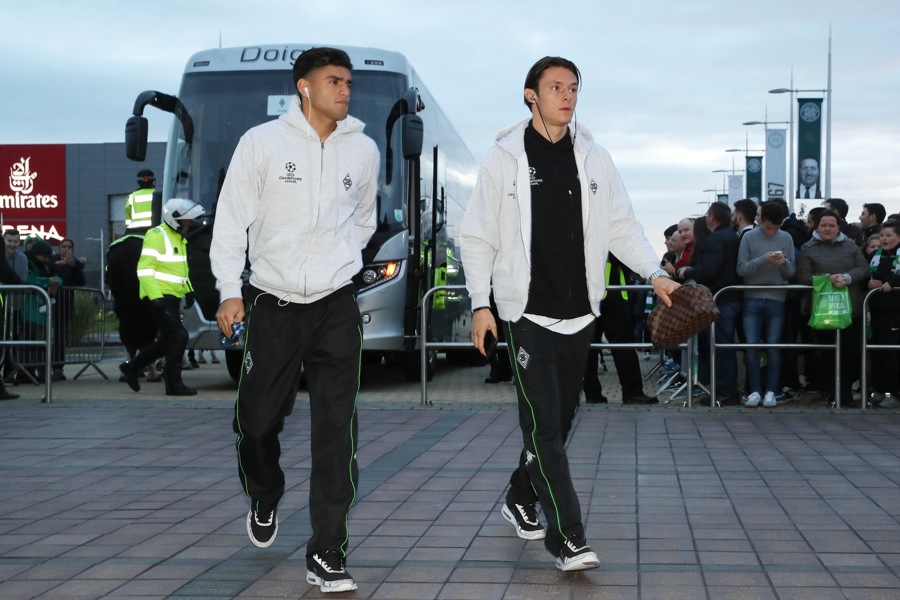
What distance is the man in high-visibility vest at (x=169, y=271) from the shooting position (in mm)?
12586

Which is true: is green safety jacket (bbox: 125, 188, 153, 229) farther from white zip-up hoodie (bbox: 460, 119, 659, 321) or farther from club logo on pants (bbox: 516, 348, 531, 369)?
club logo on pants (bbox: 516, 348, 531, 369)

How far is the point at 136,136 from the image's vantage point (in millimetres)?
13422

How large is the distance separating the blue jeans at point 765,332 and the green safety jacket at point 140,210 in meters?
6.85

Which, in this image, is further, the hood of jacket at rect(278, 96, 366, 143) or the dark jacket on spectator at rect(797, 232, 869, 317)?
the dark jacket on spectator at rect(797, 232, 869, 317)

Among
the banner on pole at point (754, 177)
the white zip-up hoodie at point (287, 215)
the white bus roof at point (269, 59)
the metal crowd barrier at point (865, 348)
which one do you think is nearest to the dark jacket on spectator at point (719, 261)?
the metal crowd barrier at point (865, 348)

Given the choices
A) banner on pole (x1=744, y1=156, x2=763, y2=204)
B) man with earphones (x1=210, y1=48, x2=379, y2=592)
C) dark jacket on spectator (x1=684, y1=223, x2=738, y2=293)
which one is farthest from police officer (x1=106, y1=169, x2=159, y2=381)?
banner on pole (x1=744, y1=156, x2=763, y2=204)

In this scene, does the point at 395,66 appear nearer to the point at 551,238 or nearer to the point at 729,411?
the point at 729,411

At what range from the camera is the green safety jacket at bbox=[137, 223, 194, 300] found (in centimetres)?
1259

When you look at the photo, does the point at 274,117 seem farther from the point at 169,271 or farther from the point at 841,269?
the point at 841,269

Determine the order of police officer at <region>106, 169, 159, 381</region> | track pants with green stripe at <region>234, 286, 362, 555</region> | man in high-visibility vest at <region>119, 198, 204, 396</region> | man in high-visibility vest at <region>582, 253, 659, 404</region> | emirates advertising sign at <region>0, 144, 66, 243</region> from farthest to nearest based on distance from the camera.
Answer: emirates advertising sign at <region>0, 144, 66, 243</region> → police officer at <region>106, 169, 159, 381</region> → man in high-visibility vest at <region>119, 198, 204, 396</region> → man in high-visibility vest at <region>582, 253, 659, 404</region> → track pants with green stripe at <region>234, 286, 362, 555</region>

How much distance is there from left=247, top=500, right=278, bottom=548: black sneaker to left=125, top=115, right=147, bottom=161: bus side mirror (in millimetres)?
8703

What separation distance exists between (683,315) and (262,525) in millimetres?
1875

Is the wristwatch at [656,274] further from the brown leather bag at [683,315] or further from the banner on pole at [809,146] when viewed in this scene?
Result: the banner on pole at [809,146]

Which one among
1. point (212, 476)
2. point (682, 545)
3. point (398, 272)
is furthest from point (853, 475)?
point (398, 272)
